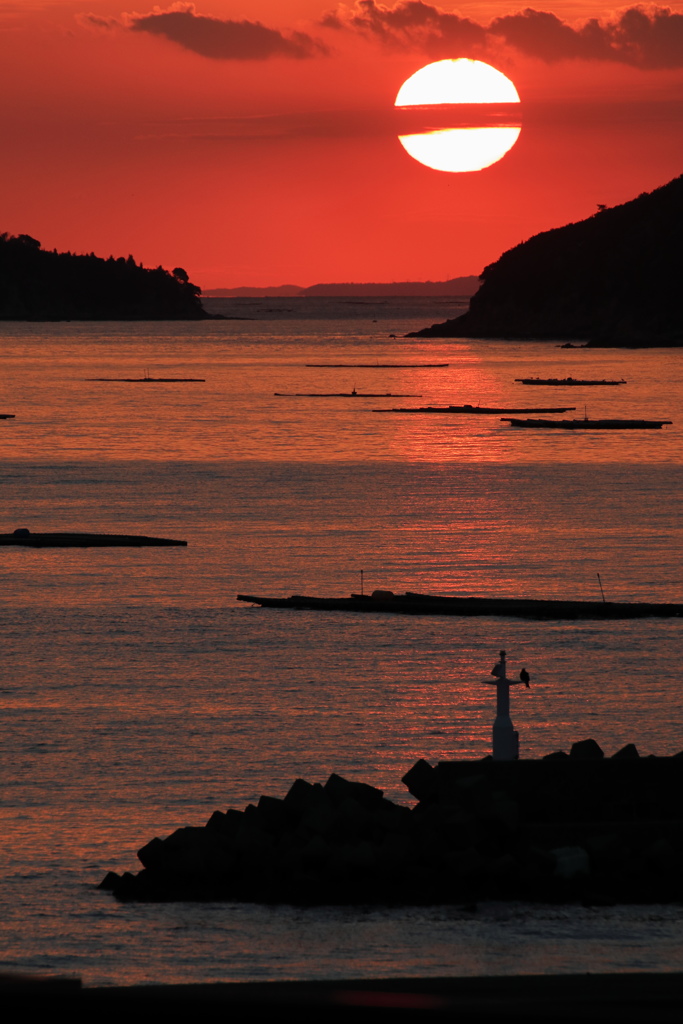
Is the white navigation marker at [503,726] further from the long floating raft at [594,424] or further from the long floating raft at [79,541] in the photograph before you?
the long floating raft at [594,424]

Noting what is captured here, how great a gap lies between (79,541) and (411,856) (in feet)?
118

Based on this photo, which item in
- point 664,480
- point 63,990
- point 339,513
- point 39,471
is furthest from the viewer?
point 39,471

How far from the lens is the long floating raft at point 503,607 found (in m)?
37.6

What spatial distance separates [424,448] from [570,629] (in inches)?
2521

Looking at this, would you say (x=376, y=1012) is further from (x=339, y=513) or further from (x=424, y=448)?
(x=424, y=448)

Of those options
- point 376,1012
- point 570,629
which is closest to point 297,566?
point 570,629

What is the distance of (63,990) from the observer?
3211 mm

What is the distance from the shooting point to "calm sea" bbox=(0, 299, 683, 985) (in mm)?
15477

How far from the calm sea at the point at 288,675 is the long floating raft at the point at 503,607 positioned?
347mm

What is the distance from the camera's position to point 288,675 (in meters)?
31.5

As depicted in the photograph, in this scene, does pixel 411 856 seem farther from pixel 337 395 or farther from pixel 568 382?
pixel 568 382

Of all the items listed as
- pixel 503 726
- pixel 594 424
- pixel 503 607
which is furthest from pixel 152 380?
pixel 503 726

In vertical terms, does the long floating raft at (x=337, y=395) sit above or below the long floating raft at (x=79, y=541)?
above

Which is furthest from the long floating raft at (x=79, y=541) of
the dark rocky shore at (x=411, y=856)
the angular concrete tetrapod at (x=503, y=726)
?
the dark rocky shore at (x=411, y=856)
